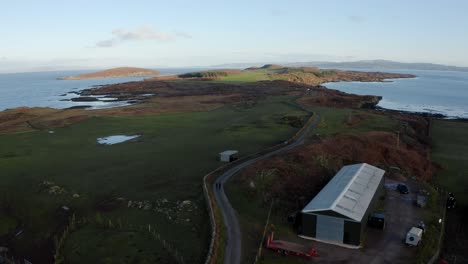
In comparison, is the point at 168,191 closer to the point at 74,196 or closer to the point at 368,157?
the point at 74,196

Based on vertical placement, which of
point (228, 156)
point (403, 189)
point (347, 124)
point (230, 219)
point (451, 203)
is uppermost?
point (228, 156)

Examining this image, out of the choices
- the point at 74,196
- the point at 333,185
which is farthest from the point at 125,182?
the point at 333,185

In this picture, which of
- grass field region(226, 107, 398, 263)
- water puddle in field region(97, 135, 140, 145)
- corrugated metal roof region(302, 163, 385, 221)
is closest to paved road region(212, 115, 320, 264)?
grass field region(226, 107, 398, 263)

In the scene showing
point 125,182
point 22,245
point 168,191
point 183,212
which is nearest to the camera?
point 22,245

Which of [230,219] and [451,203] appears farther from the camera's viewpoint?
[451,203]

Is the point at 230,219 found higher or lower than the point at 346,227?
lower

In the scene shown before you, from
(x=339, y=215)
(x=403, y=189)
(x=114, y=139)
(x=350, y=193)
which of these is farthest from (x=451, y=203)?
(x=114, y=139)

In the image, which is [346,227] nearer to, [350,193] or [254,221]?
[350,193]
